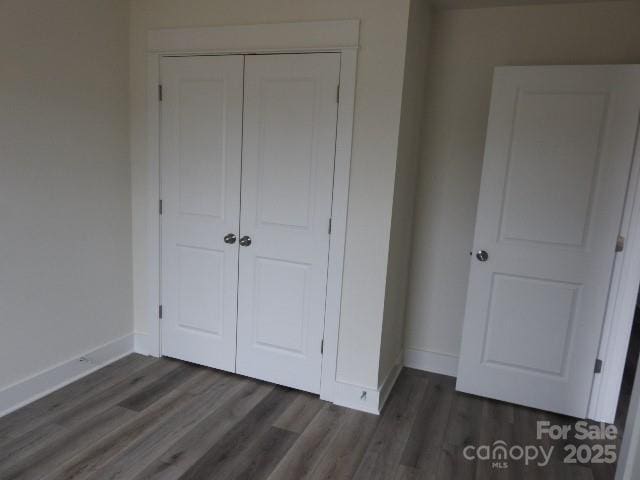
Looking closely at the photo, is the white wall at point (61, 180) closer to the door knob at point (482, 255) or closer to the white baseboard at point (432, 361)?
the white baseboard at point (432, 361)

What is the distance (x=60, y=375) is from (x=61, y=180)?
115 centimetres

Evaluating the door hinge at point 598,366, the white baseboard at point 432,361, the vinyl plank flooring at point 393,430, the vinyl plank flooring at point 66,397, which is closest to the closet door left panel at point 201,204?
the vinyl plank flooring at point 66,397

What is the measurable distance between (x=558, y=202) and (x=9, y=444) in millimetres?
3097

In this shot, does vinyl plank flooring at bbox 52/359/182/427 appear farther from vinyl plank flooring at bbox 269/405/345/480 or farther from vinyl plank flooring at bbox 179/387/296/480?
vinyl plank flooring at bbox 269/405/345/480

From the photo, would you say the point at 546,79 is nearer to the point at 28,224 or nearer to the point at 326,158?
the point at 326,158

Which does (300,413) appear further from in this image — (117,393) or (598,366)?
(598,366)

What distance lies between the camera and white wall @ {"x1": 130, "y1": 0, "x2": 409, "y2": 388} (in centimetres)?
241

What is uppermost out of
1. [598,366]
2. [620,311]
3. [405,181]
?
[405,181]

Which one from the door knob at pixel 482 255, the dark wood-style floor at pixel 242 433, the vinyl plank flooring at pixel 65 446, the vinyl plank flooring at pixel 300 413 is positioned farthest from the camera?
the door knob at pixel 482 255

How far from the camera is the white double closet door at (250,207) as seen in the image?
8.66 feet

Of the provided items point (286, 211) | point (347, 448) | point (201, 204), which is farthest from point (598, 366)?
point (201, 204)

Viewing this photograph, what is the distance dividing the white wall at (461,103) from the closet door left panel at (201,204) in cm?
124

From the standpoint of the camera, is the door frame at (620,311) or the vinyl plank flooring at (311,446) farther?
the door frame at (620,311)

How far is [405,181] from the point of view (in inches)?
109
